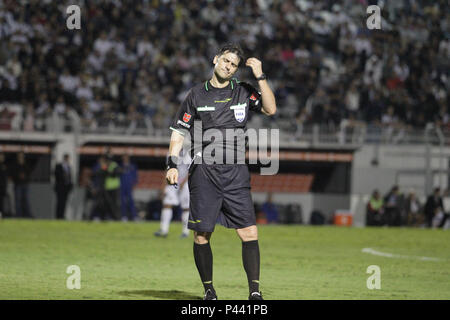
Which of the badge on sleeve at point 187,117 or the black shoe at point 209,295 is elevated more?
the badge on sleeve at point 187,117

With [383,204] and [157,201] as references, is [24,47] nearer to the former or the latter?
[157,201]

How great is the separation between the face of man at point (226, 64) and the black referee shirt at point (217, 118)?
Result: 0.58ft

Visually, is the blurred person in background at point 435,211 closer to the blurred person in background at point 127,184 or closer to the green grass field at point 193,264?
the green grass field at point 193,264

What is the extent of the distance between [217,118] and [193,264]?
425cm

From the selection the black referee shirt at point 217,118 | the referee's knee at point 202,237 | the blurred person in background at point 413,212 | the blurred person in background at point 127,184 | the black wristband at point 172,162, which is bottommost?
the blurred person in background at point 413,212

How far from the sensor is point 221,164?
24.6ft

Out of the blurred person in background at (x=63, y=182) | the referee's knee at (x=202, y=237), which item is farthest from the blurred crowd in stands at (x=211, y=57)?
the referee's knee at (x=202, y=237)

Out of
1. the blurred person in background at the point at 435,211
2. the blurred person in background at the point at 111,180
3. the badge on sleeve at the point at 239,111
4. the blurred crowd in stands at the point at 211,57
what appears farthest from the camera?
the blurred person in background at the point at 435,211

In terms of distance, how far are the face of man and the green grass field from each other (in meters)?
1.97

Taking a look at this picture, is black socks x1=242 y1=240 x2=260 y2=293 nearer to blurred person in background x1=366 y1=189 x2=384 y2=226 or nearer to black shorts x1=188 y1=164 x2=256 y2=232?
black shorts x1=188 y1=164 x2=256 y2=232

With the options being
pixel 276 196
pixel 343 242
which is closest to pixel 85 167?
pixel 276 196

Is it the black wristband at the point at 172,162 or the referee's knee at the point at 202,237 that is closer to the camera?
the black wristband at the point at 172,162

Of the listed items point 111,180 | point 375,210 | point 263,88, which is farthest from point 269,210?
point 263,88

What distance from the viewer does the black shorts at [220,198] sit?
7.42 m
